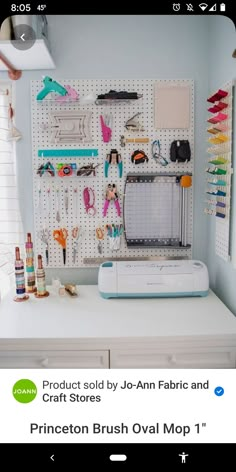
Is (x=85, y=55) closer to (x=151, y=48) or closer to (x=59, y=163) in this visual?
(x=151, y=48)

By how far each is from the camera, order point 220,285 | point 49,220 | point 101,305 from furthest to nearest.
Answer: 1. point 49,220
2. point 220,285
3. point 101,305

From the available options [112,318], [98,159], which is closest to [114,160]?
[98,159]

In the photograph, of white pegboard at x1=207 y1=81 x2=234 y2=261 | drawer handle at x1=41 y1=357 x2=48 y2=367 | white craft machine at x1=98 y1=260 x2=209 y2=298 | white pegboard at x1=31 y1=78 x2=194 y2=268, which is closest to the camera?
drawer handle at x1=41 y1=357 x2=48 y2=367

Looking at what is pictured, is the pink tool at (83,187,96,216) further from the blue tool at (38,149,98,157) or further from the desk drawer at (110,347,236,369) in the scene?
the desk drawer at (110,347,236,369)

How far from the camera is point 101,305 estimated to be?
1.19 metres

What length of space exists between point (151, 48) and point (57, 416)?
131 centimetres

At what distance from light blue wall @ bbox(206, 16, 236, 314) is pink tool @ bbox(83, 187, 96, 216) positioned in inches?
18.8

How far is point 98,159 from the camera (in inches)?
54.7

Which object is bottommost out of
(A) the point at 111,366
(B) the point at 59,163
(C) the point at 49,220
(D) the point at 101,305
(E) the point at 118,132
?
(A) the point at 111,366

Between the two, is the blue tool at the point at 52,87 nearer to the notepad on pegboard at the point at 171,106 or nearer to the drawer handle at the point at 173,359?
the notepad on pegboard at the point at 171,106

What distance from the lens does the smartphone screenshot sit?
0.98 metres
